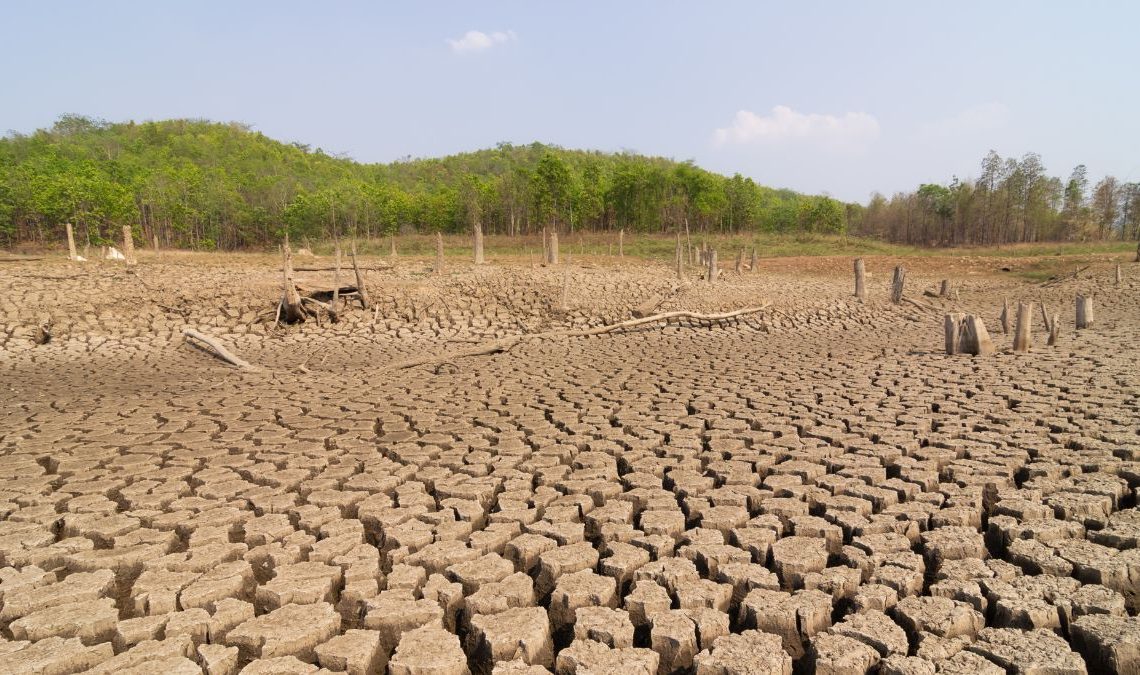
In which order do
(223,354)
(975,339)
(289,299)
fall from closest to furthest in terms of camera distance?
(975,339), (223,354), (289,299)

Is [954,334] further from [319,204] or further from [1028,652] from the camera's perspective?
[319,204]

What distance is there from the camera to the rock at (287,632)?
→ 2.25 m

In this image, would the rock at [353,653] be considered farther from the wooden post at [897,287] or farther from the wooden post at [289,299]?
the wooden post at [897,287]

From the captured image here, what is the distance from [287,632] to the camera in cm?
231

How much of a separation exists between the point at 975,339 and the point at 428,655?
8.29 m

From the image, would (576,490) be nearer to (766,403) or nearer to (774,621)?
(774,621)

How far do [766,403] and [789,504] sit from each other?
2.45 meters

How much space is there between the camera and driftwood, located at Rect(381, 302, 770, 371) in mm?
Result: 8242

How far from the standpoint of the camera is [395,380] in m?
7.50

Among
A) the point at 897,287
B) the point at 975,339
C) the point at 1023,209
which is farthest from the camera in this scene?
the point at 1023,209

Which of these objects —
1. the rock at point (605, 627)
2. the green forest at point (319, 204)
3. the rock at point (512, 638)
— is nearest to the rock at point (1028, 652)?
the rock at point (605, 627)

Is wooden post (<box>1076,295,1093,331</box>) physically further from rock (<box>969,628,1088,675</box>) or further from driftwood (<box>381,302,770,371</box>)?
rock (<box>969,628,1088,675</box>)

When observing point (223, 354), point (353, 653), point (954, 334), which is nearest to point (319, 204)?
point (223, 354)

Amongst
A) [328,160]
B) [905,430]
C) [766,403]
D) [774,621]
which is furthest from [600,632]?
[328,160]
